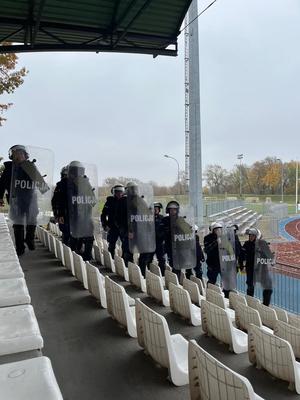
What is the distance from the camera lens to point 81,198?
566 cm

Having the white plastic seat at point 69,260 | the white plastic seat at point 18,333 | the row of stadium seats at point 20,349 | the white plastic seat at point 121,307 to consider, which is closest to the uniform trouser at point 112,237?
the white plastic seat at point 69,260

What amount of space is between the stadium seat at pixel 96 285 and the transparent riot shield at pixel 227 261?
3.64 m

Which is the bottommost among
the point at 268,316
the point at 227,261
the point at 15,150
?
the point at 268,316

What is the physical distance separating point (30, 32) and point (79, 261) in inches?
173

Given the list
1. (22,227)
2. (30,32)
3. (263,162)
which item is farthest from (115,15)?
(263,162)

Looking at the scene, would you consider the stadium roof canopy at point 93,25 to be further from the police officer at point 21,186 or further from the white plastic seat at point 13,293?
the white plastic seat at point 13,293

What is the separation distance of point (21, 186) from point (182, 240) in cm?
319

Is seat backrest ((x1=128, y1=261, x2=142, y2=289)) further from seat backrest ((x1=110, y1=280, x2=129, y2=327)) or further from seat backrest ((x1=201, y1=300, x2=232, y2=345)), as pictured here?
seat backrest ((x1=201, y1=300, x2=232, y2=345))

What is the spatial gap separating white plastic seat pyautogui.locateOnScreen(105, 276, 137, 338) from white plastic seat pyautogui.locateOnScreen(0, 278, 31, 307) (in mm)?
1361

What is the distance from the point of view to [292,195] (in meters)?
58.2

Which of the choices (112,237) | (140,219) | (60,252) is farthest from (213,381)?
(112,237)

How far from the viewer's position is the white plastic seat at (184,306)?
395 cm

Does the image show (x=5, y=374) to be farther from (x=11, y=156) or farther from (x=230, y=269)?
(x=230, y=269)

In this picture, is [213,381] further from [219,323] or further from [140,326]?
[219,323]
